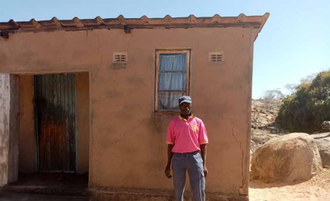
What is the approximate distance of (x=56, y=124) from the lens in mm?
6309

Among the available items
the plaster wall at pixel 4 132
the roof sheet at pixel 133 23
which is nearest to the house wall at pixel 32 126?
the plaster wall at pixel 4 132

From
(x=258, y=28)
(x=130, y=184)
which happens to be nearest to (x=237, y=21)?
(x=258, y=28)

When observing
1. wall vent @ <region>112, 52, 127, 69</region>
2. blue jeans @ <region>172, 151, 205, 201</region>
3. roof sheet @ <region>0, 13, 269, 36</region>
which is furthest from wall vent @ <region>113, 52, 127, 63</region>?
blue jeans @ <region>172, 151, 205, 201</region>

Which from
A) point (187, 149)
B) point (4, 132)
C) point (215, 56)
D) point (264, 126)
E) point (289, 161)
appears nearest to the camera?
point (187, 149)

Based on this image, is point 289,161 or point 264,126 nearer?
point 289,161

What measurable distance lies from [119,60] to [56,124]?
8.89 ft

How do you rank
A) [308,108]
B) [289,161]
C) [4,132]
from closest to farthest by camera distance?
1. [4,132]
2. [289,161]
3. [308,108]

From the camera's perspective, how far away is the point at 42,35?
500cm

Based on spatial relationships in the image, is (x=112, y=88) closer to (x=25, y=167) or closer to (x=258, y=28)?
(x=258, y=28)

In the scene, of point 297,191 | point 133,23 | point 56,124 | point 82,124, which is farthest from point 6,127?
point 297,191

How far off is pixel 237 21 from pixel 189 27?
843 millimetres

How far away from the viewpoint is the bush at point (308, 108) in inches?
571

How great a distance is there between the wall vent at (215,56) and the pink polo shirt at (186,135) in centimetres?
138

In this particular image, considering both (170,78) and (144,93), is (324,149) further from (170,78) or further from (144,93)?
(144,93)
